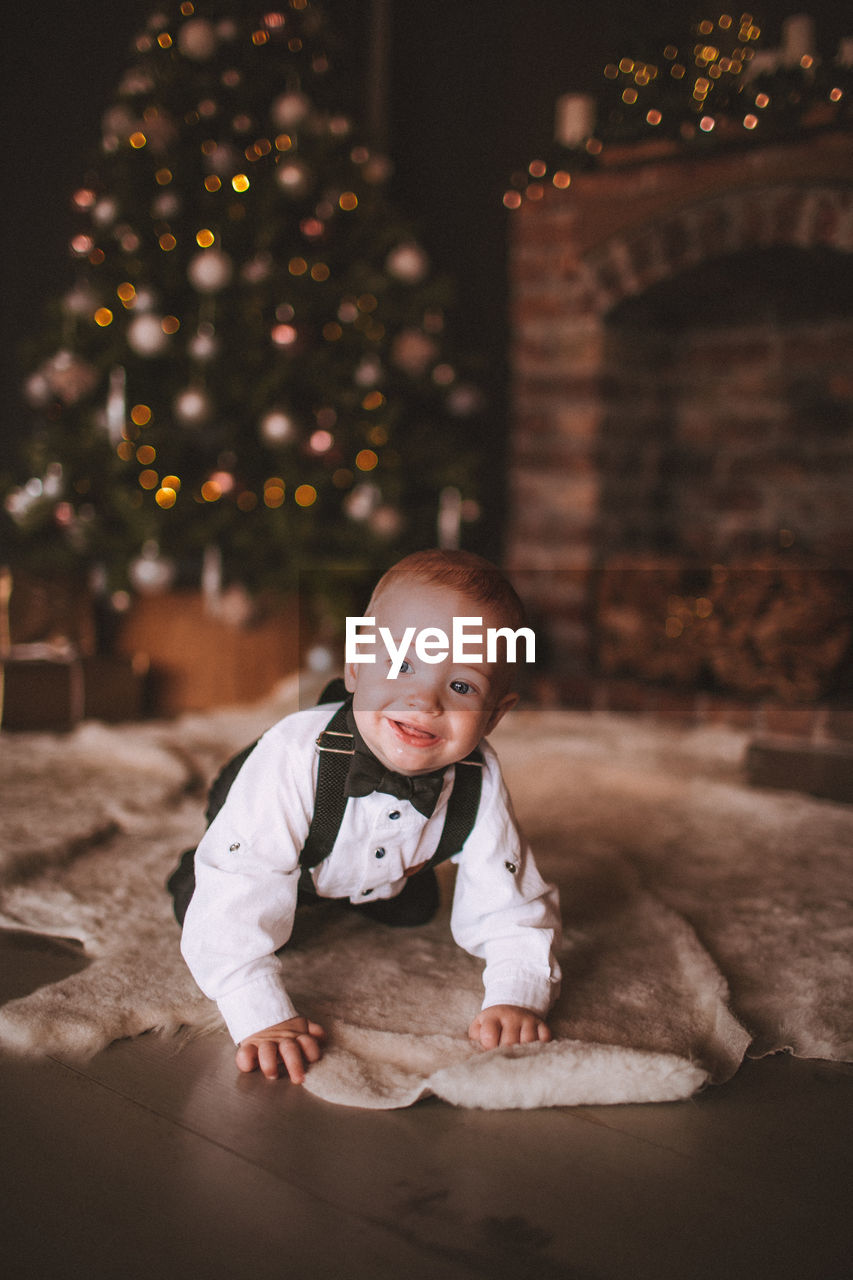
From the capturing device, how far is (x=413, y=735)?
89 cm

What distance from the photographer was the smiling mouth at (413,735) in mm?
888

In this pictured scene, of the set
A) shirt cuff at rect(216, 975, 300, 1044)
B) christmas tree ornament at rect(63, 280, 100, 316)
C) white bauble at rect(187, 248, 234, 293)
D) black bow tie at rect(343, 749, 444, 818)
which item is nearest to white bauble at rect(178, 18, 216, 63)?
white bauble at rect(187, 248, 234, 293)

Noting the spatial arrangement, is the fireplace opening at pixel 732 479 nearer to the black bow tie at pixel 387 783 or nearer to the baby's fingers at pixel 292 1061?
the black bow tie at pixel 387 783

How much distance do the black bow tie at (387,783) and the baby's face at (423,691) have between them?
0.06ft

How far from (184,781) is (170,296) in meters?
1.26

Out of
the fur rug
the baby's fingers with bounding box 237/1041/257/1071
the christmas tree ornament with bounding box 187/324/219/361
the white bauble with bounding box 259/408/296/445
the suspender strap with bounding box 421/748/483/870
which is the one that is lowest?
the fur rug

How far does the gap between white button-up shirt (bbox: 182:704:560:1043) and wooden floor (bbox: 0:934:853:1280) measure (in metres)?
0.09

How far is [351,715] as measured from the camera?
3.21ft

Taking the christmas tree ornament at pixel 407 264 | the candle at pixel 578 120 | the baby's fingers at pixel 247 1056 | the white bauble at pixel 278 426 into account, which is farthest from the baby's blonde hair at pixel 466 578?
the candle at pixel 578 120

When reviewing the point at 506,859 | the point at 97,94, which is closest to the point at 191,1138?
the point at 506,859

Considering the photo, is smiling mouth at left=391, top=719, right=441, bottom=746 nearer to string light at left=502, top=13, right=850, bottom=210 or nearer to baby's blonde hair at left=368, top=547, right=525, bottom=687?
baby's blonde hair at left=368, top=547, right=525, bottom=687

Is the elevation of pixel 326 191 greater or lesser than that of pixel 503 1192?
greater

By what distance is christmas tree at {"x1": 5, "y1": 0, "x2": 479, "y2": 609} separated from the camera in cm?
235

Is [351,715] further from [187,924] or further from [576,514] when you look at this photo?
[576,514]
